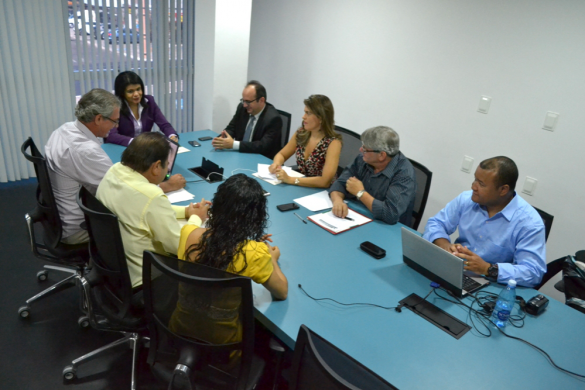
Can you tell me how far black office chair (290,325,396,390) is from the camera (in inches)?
42.7

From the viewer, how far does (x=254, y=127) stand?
3850 millimetres

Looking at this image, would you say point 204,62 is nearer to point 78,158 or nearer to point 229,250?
point 78,158

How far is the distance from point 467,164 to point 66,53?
13.1 feet

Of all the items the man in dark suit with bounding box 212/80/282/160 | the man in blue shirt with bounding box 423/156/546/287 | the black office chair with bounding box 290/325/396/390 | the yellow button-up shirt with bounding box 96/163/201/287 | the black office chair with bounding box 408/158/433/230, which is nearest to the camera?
the black office chair with bounding box 290/325/396/390

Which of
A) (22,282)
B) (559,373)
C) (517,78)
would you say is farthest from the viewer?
(517,78)

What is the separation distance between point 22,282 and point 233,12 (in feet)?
10.5

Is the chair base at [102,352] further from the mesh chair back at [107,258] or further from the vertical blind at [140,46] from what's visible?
the vertical blind at [140,46]

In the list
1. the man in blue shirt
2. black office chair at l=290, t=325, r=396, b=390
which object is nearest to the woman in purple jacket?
the man in blue shirt

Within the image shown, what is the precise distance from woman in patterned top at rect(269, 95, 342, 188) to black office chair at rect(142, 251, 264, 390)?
1.60 m

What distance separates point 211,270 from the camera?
1429 mm

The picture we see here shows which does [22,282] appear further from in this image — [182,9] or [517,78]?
[517,78]

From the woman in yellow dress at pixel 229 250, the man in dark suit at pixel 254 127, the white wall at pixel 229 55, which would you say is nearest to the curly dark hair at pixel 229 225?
the woman in yellow dress at pixel 229 250

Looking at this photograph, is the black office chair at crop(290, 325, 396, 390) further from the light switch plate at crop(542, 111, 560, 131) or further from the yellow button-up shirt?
the light switch plate at crop(542, 111, 560, 131)

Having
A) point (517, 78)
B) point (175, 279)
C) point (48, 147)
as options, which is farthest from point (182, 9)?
point (175, 279)
